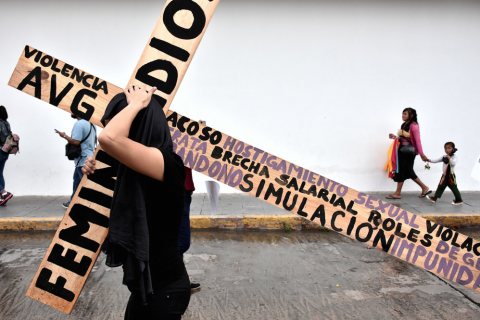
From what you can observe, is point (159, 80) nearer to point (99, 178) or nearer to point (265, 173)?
point (99, 178)

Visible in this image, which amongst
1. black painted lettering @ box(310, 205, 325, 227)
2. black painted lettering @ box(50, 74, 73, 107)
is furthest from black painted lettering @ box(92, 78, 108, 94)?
black painted lettering @ box(310, 205, 325, 227)

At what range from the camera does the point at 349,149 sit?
26.2 ft

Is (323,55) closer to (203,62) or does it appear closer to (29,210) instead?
(203,62)

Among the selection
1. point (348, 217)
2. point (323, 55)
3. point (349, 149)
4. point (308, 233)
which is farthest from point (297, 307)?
point (323, 55)

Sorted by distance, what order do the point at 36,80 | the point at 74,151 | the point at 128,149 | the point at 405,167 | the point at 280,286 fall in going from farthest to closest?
the point at 405,167, the point at 74,151, the point at 280,286, the point at 36,80, the point at 128,149

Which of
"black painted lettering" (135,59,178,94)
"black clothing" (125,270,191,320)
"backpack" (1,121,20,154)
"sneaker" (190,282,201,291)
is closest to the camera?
"black clothing" (125,270,191,320)

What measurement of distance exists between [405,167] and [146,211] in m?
6.81

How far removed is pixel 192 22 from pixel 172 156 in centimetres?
76

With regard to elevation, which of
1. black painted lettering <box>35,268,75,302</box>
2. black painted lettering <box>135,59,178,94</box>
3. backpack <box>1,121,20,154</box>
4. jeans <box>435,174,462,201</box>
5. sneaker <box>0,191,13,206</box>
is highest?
jeans <box>435,174,462,201</box>

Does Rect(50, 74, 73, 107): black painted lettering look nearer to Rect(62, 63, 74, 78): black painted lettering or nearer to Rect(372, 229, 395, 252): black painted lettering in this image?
Rect(62, 63, 74, 78): black painted lettering

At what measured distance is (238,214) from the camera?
20.7 ft

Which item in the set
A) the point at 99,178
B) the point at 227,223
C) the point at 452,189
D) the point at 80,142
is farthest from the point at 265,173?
the point at 452,189

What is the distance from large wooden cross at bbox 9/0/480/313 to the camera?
6.13 feet

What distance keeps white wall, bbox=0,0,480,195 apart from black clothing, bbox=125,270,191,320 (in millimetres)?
6236
